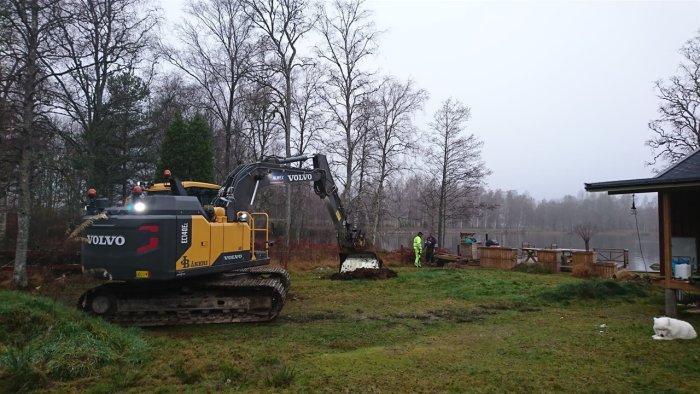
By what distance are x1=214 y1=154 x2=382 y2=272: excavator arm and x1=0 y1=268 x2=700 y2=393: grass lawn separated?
2753 millimetres

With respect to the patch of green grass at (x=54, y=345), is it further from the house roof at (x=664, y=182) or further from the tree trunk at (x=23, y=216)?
the house roof at (x=664, y=182)

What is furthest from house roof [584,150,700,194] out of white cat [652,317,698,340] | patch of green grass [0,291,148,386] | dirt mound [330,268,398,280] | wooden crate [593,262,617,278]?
patch of green grass [0,291,148,386]

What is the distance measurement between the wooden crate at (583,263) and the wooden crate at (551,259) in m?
0.70

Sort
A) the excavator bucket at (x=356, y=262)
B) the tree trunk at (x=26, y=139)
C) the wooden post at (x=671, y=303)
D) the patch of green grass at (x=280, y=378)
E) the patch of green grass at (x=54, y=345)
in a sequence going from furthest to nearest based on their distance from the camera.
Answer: the excavator bucket at (x=356, y=262), the tree trunk at (x=26, y=139), the wooden post at (x=671, y=303), the patch of green grass at (x=54, y=345), the patch of green grass at (x=280, y=378)

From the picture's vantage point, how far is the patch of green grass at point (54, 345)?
5.45m

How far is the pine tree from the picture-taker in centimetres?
2561

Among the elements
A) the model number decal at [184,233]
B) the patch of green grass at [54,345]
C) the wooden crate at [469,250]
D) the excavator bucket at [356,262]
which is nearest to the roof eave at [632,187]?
the excavator bucket at [356,262]

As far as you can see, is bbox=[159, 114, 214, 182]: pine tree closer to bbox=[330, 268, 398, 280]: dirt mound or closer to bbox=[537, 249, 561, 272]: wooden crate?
bbox=[330, 268, 398, 280]: dirt mound

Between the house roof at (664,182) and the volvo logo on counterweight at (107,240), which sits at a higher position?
the house roof at (664,182)

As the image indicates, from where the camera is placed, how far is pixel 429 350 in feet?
23.5

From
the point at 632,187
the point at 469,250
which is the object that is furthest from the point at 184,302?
the point at 469,250

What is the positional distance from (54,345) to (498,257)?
754 inches

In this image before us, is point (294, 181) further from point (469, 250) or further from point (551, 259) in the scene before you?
point (469, 250)

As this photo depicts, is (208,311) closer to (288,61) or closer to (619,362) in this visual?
(619,362)
